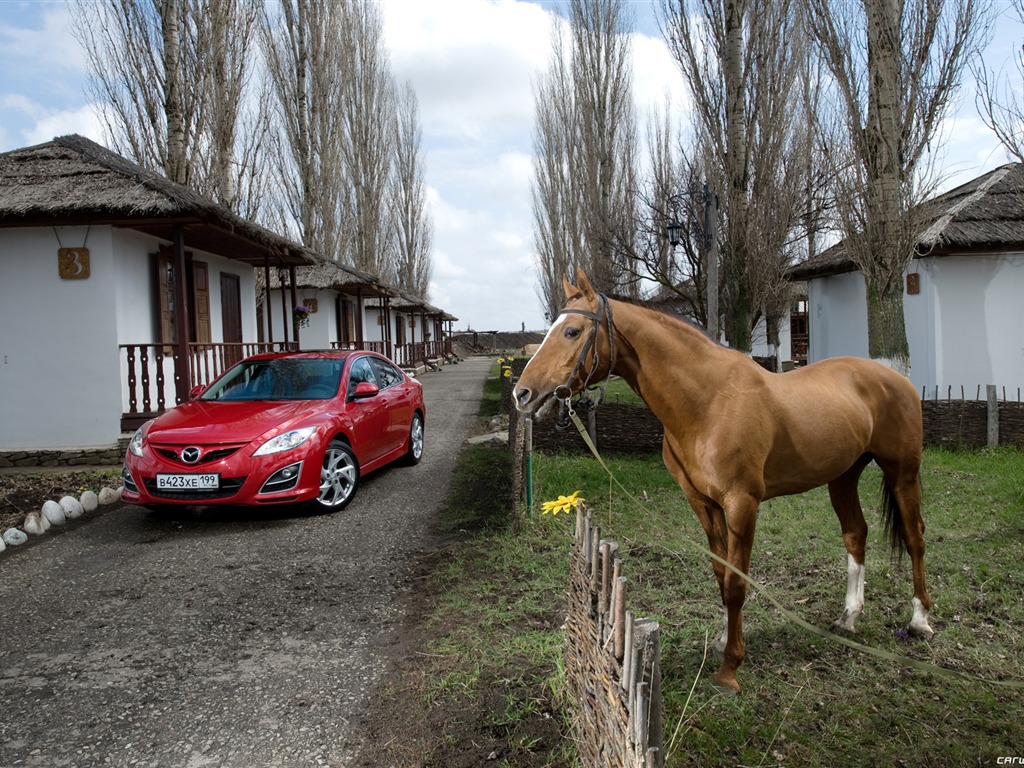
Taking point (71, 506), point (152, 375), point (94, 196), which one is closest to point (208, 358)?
point (152, 375)

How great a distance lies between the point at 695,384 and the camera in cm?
336

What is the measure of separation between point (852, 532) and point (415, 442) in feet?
20.7

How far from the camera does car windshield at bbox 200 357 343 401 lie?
24.2 feet

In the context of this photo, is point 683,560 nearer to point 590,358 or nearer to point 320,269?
point 590,358

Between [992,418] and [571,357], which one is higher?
[571,357]

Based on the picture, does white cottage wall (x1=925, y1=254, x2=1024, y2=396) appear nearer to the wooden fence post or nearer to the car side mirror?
the wooden fence post

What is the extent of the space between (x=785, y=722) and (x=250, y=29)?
16.0 metres

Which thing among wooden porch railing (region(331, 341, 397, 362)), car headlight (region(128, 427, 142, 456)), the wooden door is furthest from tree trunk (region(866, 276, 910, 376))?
wooden porch railing (region(331, 341, 397, 362))

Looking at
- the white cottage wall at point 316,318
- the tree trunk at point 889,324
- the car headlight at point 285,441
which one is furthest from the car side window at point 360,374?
the white cottage wall at point 316,318

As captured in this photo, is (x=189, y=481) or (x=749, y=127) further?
(x=749, y=127)

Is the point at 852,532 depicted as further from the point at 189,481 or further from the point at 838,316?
the point at 838,316

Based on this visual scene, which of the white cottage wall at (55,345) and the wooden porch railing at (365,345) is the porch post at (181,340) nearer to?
the white cottage wall at (55,345)

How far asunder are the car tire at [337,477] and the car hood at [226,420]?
17.6 inches

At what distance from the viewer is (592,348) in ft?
10.8
